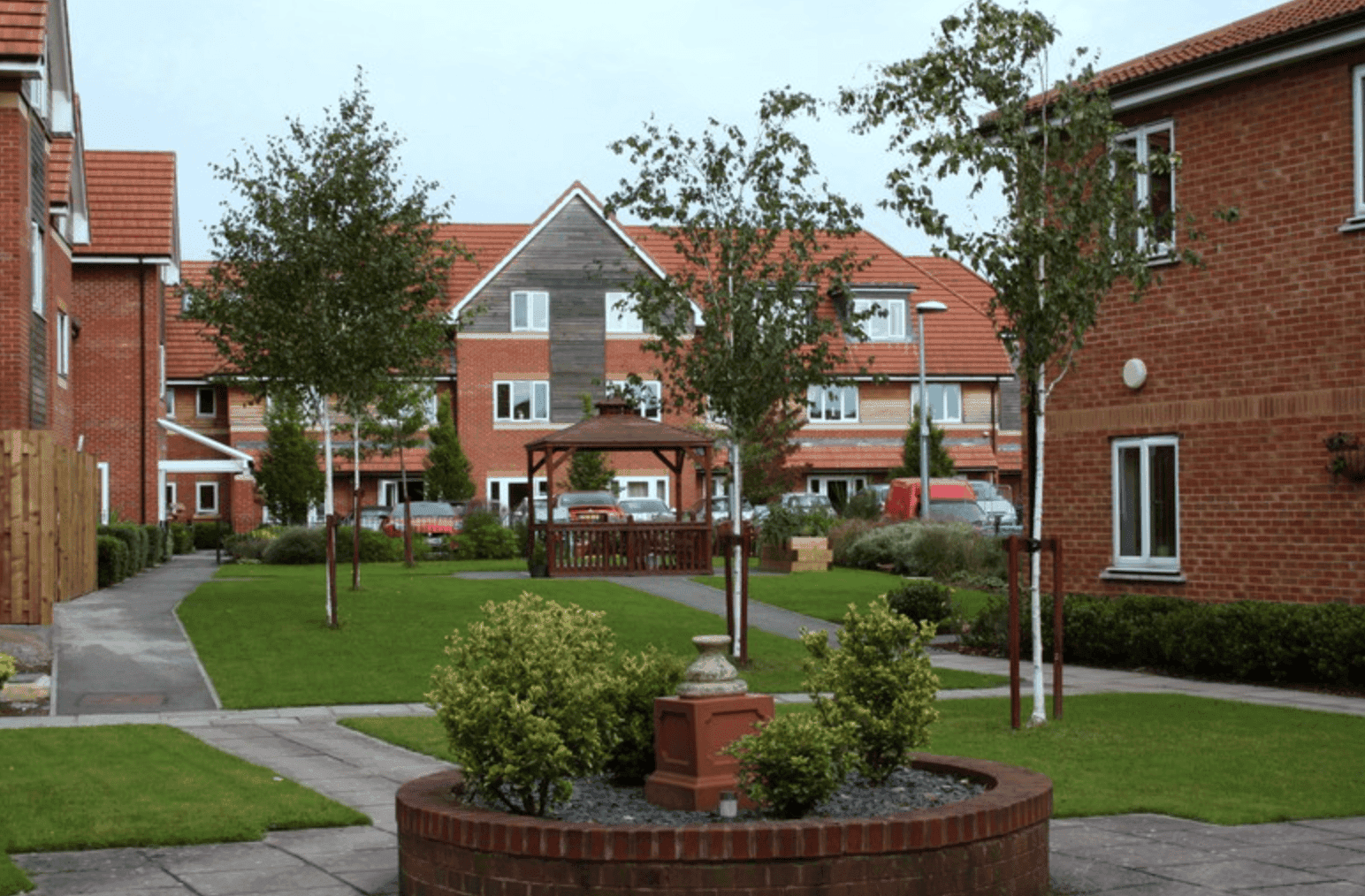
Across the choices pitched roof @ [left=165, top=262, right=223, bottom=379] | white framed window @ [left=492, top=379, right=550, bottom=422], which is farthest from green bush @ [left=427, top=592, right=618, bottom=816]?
pitched roof @ [left=165, top=262, right=223, bottom=379]

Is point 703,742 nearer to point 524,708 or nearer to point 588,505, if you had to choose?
point 524,708

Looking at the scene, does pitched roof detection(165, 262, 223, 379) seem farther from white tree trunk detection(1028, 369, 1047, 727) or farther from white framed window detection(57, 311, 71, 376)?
white tree trunk detection(1028, 369, 1047, 727)

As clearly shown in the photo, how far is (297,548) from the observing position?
37250 millimetres

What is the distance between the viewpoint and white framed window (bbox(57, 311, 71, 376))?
90.3 feet

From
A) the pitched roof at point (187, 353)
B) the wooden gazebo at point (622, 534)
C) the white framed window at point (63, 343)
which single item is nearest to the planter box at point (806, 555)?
the wooden gazebo at point (622, 534)

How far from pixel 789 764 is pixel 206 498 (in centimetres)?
5208

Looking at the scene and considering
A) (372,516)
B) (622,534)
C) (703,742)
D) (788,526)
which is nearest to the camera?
(703,742)

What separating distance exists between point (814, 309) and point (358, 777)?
9.35 m

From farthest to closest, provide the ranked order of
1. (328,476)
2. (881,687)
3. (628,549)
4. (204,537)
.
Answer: (204,537) < (628,549) < (328,476) < (881,687)

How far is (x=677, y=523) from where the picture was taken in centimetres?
3084

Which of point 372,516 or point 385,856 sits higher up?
point 372,516

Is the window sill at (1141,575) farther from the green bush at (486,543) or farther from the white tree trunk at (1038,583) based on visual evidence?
the green bush at (486,543)

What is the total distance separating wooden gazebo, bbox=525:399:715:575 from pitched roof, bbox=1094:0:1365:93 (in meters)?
11.6

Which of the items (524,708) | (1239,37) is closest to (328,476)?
(1239,37)
